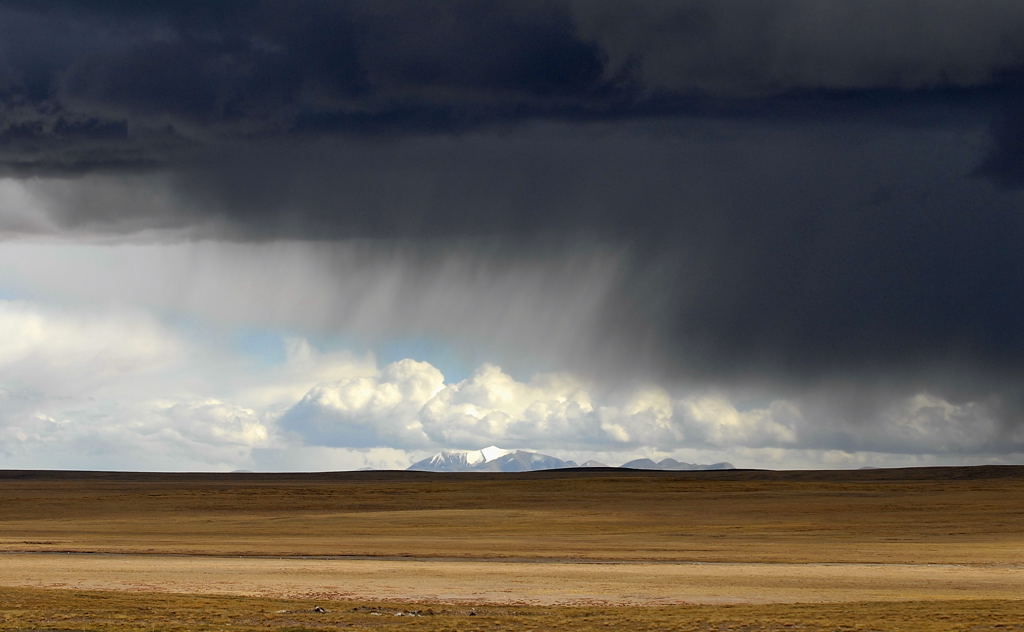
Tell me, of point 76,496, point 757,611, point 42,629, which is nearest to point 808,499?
point 76,496

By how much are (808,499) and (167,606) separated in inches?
3760

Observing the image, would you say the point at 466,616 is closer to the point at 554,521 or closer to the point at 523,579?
the point at 523,579

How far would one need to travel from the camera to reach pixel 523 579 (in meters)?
41.3

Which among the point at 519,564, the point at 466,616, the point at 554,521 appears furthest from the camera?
the point at 554,521

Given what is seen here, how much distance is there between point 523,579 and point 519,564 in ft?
26.1

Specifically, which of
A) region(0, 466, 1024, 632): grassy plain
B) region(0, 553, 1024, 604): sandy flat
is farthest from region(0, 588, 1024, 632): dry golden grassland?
region(0, 553, 1024, 604): sandy flat

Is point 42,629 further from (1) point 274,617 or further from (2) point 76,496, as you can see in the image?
(2) point 76,496

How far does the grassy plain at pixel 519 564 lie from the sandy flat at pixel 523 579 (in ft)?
0.40

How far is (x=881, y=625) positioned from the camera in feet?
86.0

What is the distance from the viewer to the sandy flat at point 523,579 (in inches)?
1393

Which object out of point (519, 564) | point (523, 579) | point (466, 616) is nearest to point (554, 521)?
point (519, 564)

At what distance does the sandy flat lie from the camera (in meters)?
35.4

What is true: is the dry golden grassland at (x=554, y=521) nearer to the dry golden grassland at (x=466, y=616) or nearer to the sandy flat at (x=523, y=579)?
the sandy flat at (x=523, y=579)

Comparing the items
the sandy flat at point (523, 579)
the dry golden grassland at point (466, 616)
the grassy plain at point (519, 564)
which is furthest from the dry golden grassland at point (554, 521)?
the dry golden grassland at point (466, 616)
